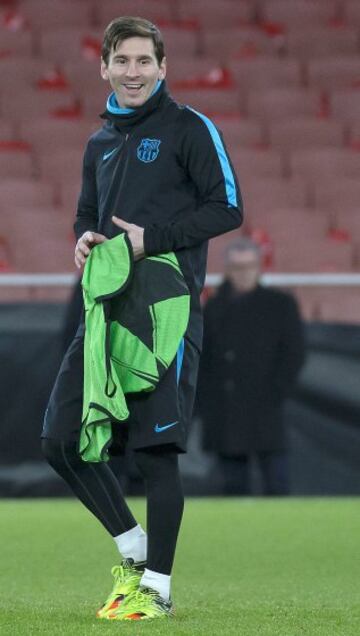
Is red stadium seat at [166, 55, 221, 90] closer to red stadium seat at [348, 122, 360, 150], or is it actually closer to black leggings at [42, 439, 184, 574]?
red stadium seat at [348, 122, 360, 150]

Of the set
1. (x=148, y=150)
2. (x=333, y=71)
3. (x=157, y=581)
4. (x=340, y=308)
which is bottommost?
(x=340, y=308)

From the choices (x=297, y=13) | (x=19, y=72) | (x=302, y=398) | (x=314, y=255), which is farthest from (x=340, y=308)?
(x=297, y=13)

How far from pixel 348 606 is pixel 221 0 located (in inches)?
398

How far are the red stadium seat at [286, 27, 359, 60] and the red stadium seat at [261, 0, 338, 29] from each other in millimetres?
102

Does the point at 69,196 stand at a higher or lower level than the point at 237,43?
lower

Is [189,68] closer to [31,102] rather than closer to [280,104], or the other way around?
[280,104]

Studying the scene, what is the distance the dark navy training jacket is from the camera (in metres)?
3.95

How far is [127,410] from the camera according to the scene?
12.7 ft

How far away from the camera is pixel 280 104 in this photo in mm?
12500

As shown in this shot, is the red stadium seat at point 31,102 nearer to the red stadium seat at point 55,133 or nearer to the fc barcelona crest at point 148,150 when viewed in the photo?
the red stadium seat at point 55,133

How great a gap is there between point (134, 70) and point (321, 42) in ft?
31.4

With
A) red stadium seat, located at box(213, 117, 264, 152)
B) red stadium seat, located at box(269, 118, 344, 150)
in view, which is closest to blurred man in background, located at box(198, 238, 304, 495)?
red stadium seat, located at box(213, 117, 264, 152)

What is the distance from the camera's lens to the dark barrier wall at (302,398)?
336 inches

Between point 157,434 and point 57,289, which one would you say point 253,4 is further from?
point 157,434
